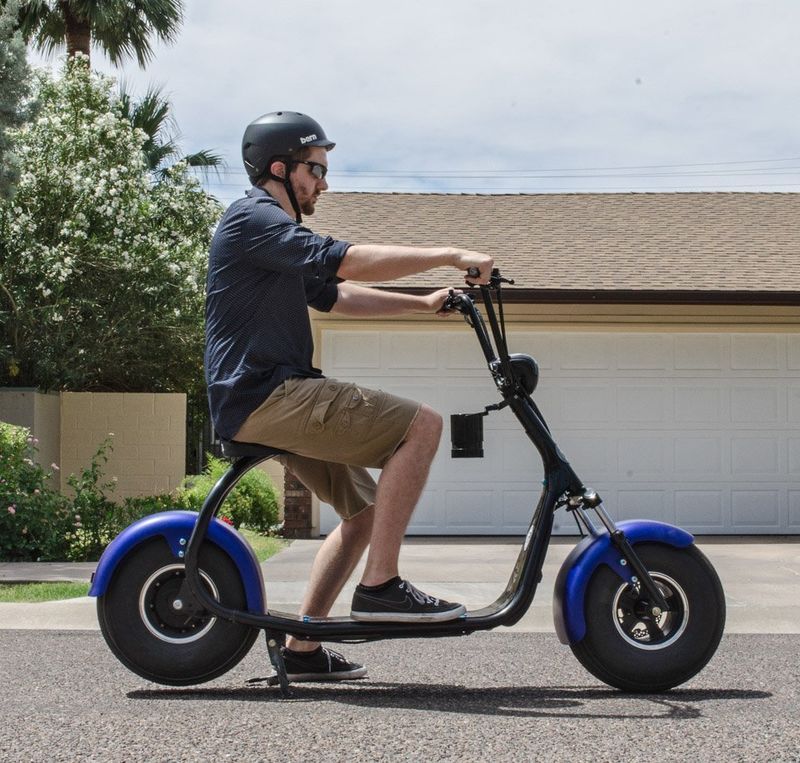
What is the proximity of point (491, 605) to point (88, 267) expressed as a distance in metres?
12.5

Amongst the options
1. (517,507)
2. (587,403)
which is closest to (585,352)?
(587,403)

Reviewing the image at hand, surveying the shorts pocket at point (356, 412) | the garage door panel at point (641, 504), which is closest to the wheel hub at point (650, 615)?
the shorts pocket at point (356, 412)

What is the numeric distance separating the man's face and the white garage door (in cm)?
823

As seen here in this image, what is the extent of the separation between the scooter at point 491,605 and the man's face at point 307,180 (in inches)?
27.2

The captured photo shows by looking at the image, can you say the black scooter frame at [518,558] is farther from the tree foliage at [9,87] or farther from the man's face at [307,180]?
the tree foliage at [9,87]

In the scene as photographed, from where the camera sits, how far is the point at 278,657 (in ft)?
13.7

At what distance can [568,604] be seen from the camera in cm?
418

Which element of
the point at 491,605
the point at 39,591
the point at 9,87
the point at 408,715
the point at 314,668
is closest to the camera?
the point at 408,715

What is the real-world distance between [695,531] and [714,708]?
29.8ft

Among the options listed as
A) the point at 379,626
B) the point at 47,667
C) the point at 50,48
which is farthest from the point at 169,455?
the point at 379,626

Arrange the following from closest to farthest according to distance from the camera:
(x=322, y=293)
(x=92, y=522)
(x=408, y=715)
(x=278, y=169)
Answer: (x=408, y=715), (x=278, y=169), (x=322, y=293), (x=92, y=522)

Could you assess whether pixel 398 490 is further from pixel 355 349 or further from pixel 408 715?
pixel 355 349

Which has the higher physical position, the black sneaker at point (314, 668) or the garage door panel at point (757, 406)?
the garage door panel at point (757, 406)

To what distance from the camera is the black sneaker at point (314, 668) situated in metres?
4.45
